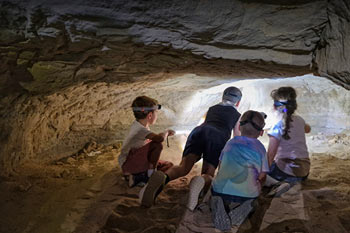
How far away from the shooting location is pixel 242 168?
2.50 metres

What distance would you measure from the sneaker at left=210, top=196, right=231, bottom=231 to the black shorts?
985 millimetres

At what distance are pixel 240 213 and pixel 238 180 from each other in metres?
→ 0.31

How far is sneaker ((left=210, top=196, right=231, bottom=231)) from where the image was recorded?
2418mm

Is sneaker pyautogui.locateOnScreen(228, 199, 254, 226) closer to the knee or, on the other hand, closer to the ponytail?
the ponytail

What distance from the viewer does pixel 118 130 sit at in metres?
5.91

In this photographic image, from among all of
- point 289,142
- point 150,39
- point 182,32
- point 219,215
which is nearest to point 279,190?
point 289,142

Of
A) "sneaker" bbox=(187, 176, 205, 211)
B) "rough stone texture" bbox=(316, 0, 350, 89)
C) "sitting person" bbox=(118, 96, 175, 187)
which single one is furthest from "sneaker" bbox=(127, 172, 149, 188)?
"rough stone texture" bbox=(316, 0, 350, 89)

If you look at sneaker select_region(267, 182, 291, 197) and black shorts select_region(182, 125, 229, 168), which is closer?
sneaker select_region(267, 182, 291, 197)

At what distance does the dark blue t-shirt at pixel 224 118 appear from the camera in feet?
12.0

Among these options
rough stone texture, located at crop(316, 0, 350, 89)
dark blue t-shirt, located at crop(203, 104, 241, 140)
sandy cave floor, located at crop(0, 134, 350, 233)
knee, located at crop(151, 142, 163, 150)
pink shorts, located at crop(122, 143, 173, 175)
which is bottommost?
sandy cave floor, located at crop(0, 134, 350, 233)

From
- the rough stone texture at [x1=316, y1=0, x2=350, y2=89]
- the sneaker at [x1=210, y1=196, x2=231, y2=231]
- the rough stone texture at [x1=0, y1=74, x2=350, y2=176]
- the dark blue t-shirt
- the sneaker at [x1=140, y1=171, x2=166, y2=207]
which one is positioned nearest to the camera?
the rough stone texture at [x1=316, y1=0, x2=350, y2=89]

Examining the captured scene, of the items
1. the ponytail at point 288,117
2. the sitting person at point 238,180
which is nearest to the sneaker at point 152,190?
the sitting person at point 238,180

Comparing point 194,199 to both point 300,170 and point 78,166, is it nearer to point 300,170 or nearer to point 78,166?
point 300,170

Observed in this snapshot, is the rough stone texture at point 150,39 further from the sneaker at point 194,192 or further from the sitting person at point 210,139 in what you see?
the sneaker at point 194,192
